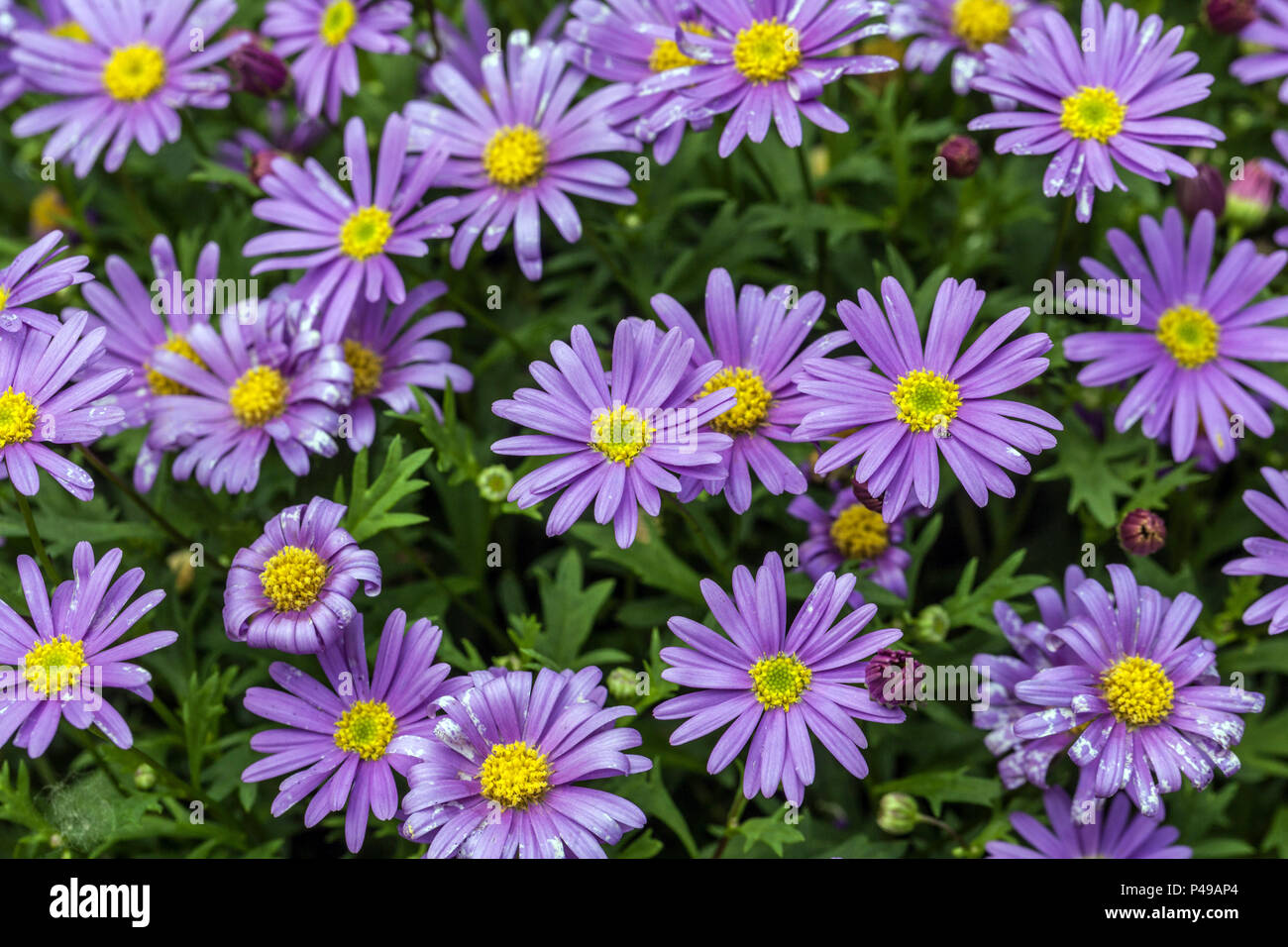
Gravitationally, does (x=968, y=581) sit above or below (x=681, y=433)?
below

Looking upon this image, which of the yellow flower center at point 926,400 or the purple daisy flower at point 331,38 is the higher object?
the purple daisy flower at point 331,38

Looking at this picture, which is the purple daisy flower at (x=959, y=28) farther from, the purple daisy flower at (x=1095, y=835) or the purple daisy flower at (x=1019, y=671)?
the purple daisy flower at (x=1095, y=835)

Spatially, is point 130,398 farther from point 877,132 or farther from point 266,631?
point 877,132

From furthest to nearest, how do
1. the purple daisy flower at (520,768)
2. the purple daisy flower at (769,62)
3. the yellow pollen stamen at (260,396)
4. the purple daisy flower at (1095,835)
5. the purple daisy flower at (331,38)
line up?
1. the purple daisy flower at (331,38)
2. the yellow pollen stamen at (260,396)
3. the purple daisy flower at (769,62)
4. the purple daisy flower at (1095,835)
5. the purple daisy flower at (520,768)

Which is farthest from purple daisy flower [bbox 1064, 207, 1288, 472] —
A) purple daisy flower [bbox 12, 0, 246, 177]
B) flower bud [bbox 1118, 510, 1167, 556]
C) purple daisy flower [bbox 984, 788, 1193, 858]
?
purple daisy flower [bbox 12, 0, 246, 177]

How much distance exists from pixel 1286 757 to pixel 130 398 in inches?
120

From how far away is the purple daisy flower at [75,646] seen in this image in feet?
7.14

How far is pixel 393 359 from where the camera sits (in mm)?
2885

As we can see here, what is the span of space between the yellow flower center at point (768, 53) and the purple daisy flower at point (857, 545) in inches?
37.3

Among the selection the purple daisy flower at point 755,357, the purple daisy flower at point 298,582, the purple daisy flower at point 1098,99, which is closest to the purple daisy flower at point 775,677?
the purple daisy flower at point 755,357

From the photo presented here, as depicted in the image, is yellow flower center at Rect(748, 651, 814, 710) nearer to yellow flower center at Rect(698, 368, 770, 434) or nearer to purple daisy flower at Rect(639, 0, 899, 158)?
yellow flower center at Rect(698, 368, 770, 434)

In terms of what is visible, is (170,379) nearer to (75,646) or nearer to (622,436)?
(75,646)
